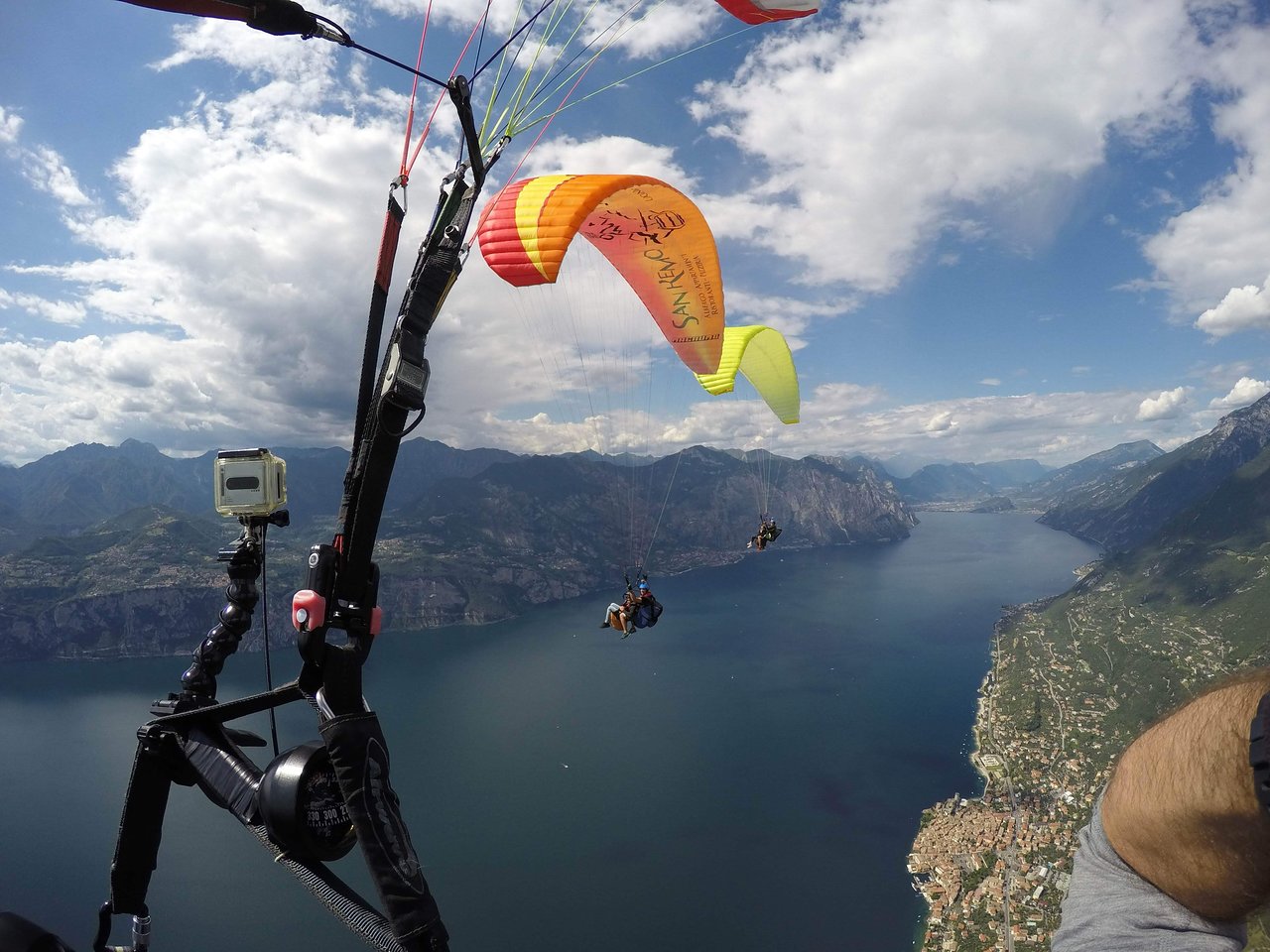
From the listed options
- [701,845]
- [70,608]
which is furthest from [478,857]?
[70,608]

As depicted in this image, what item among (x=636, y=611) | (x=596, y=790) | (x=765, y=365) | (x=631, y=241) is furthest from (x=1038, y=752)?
(x=631, y=241)

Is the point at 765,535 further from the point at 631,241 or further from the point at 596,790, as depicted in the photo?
the point at 596,790

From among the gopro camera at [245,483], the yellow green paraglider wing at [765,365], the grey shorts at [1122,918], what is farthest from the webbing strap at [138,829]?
the yellow green paraglider wing at [765,365]

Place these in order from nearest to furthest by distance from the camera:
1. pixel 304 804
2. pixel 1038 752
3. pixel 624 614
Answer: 1. pixel 304 804
2. pixel 624 614
3. pixel 1038 752

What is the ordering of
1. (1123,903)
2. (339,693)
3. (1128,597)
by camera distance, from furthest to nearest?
(1128,597) < (339,693) < (1123,903)

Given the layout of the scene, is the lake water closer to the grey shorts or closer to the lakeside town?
the lakeside town

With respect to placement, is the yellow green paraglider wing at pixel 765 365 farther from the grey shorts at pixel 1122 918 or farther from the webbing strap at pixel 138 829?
the grey shorts at pixel 1122 918

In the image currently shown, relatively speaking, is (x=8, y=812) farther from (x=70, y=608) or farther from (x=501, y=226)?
(x=70, y=608)
